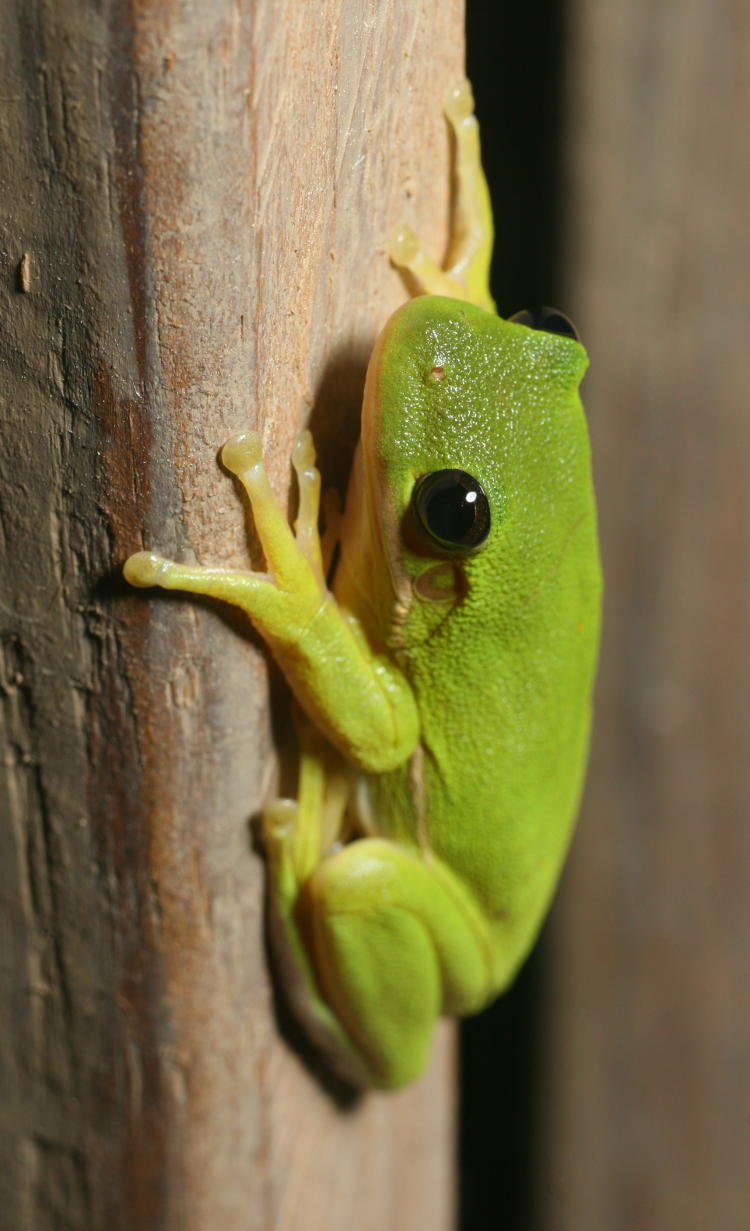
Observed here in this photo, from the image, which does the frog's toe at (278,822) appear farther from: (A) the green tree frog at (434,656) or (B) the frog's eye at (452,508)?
(B) the frog's eye at (452,508)

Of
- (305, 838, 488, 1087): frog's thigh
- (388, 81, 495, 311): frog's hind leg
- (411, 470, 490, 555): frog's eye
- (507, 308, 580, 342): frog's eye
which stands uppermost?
(388, 81, 495, 311): frog's hind leg

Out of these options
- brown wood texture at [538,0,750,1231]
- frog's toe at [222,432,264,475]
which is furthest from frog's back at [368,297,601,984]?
brown wood texture at [538,0,750,1231]

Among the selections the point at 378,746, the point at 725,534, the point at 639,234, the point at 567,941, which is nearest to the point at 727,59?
the point at 639,234

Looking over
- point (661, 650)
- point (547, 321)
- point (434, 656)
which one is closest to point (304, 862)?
point (434, 656)

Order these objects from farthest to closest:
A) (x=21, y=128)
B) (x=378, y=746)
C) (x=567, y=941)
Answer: (x=567, y=941)
(x=378, y=746)
(x=21, y=128)

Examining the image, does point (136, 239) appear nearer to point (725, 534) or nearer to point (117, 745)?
point (117, 745)

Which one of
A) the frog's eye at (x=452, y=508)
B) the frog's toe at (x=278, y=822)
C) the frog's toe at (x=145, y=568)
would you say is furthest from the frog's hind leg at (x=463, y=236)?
the frog's toe at (x=278, y=822)

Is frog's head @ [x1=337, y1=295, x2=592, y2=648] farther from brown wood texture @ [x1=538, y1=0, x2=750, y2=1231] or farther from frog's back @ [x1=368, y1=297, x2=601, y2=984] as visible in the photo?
brown wood texture @ [x1=538, y1=0, x2=750, y2=1231]
